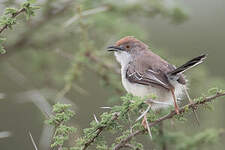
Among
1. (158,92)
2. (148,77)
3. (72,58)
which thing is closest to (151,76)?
(148,77)

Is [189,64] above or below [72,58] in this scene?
above

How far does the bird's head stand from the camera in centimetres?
556

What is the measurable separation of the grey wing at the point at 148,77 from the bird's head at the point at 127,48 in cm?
68

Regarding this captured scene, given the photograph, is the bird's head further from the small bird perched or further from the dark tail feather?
the dark tail feather

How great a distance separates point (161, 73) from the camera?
176 inches

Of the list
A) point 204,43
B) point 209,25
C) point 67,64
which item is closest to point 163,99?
point 67,64

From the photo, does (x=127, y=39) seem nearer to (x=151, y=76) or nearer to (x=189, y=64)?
(x=151, y=76)

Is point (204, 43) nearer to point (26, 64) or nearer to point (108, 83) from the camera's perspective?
point (26, 64)

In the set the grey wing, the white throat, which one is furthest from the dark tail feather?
the white throat

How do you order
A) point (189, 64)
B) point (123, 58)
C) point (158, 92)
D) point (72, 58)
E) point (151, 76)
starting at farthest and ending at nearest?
point (123, 58) → point (72, 58) → point (151, 76) → point (158, 92) → point (189, 64)

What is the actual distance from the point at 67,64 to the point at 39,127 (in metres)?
1.32

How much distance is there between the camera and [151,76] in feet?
14.7

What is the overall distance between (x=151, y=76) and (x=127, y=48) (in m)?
1.22

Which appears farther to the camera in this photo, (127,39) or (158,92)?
(127,39)
